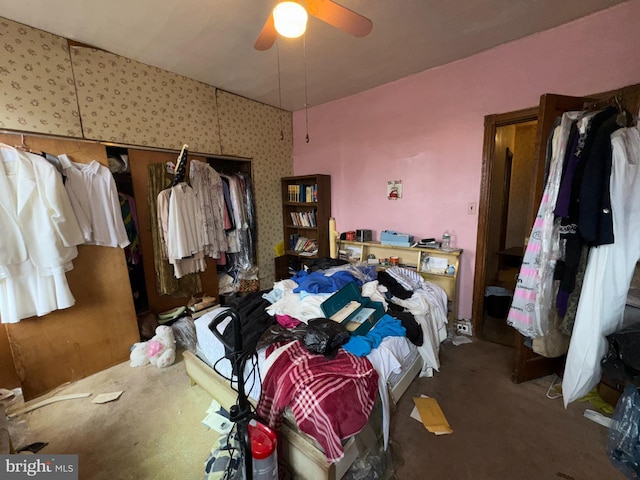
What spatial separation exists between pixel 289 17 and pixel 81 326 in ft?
9.19

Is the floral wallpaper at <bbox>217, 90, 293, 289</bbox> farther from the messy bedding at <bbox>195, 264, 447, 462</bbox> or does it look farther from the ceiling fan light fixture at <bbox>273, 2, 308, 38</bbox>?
the ceiling fan light fixture at <bbox>273, 2, 308, 38</bbox>

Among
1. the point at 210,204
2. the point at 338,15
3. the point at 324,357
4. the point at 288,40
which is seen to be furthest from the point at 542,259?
the point at 210,204

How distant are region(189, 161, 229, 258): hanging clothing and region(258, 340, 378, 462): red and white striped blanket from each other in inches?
79.2

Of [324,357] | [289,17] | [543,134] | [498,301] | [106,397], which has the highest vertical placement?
[289,17]

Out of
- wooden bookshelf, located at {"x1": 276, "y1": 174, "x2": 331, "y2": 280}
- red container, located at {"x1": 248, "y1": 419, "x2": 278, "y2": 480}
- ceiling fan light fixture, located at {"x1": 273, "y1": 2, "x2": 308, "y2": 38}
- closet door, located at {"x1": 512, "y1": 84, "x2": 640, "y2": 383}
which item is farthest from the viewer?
wooden bookshelf, located at {"x1": 276, "y1": 174, "x2": 331, "y2": 280}

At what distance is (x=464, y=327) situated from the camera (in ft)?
8.89

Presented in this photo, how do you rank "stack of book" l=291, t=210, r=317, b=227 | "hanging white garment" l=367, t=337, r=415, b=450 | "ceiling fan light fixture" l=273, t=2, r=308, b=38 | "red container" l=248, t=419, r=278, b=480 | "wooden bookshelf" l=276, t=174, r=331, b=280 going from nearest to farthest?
1. "red container" l=248, t=419, r=278, b=480
2. "ceiling fan light fixture" l=273, t=2, r=308, b=38
3. "hanging white garment" l=367, t=337, r=415, b=450
4. "wooden bookshelf" l=276, t=174, r=331, b=280
5. "stack of book" l=291, t=210, r=317, b=227

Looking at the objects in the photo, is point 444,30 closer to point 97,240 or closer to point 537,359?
point 537,359

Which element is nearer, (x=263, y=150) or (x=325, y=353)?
(x=325, y=353)

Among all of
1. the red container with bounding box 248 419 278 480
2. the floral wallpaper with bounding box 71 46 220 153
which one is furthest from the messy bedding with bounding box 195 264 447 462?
the floral wallpaper with bounding box 71 46 220 153

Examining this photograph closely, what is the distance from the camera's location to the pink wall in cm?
192

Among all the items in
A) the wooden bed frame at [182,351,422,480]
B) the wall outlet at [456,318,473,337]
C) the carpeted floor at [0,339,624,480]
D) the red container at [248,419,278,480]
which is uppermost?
the red container at [248,419,278,480]

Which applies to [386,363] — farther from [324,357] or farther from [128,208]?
[128,208]

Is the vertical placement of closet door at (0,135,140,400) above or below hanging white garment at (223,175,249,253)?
below
